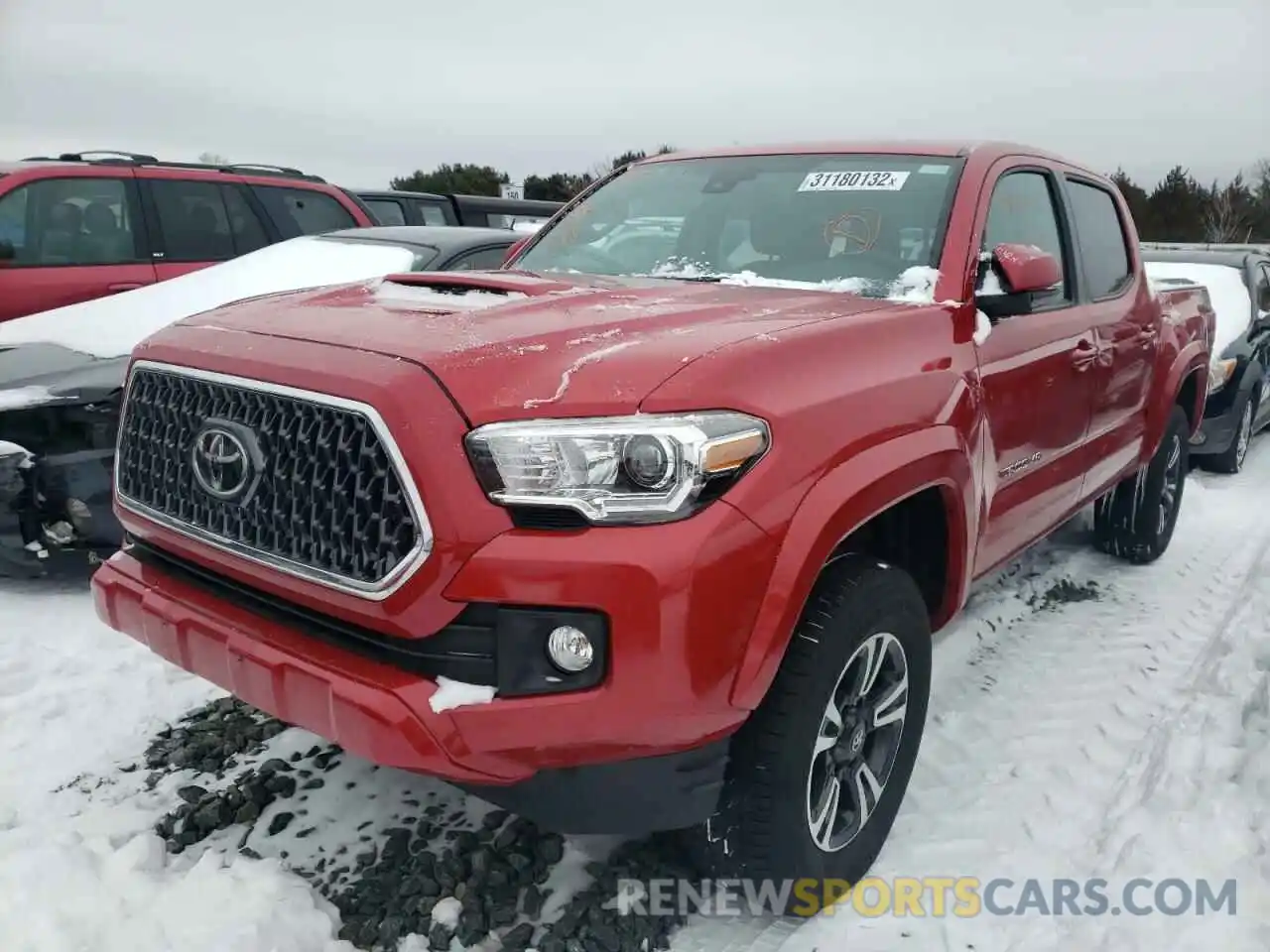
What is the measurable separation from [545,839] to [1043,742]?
1.71 m

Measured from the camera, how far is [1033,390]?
318 cm

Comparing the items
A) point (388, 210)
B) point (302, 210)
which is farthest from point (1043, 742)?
point (388, 210)

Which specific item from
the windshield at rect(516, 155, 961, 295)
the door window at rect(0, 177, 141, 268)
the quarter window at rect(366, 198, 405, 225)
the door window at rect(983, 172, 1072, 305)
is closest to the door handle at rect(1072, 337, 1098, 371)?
the door window at rect(983, 172, 1072, 305)

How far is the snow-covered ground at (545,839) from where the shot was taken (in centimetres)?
238

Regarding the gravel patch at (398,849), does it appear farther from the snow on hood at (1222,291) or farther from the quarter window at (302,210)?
the snow on hood at (1222,291)

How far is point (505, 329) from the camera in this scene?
221cm

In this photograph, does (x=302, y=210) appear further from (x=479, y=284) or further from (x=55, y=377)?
(x=479, y=284)

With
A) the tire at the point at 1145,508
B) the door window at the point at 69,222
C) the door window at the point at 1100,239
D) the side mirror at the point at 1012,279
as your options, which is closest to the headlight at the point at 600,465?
the side mirror at the point at 1012,279

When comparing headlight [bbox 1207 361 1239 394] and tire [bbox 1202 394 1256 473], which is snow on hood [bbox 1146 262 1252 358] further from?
tire [bbox 1202 394 1256 473]

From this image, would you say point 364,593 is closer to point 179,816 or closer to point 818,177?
point 179,816

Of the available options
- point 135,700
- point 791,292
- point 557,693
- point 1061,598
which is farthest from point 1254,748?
point 135,700

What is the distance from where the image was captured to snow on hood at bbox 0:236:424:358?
461 cm

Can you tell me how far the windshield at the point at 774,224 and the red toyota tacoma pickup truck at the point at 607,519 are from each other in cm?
3

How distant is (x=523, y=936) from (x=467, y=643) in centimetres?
84
